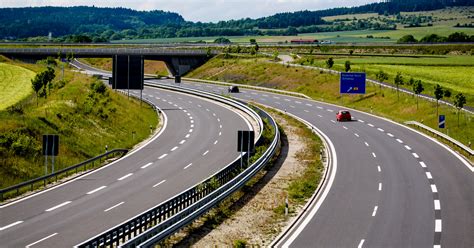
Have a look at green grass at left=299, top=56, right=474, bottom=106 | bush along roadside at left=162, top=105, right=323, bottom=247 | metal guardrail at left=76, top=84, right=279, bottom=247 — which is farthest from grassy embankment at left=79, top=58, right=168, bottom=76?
metal guardrail at left=76, top=84, right=279, bottom=247

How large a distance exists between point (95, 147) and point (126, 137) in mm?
6032

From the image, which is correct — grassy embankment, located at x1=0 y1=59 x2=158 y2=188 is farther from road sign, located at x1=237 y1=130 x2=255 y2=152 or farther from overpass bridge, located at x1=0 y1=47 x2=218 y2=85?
Result: overpass bridge, located at x1=0 y1=47 x2=218 y2=85

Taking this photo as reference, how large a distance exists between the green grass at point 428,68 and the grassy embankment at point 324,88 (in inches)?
185

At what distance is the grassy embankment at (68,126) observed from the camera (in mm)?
37469

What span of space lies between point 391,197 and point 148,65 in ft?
427

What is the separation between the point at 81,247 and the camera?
19.0m

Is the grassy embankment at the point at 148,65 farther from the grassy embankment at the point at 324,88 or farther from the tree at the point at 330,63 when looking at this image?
the tree at the point at 330,63

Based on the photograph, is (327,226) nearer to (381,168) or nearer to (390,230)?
(390,230)

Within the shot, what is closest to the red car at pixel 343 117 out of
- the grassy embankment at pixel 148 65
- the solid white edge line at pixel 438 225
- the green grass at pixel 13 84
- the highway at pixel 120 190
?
the highway at pixel 120 190

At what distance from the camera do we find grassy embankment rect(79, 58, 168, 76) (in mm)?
147750

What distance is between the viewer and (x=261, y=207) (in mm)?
30250

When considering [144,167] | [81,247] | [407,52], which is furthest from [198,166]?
[407,52]

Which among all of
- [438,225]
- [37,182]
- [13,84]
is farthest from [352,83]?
[438,225]

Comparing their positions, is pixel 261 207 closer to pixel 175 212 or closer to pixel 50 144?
pixel 175 212
